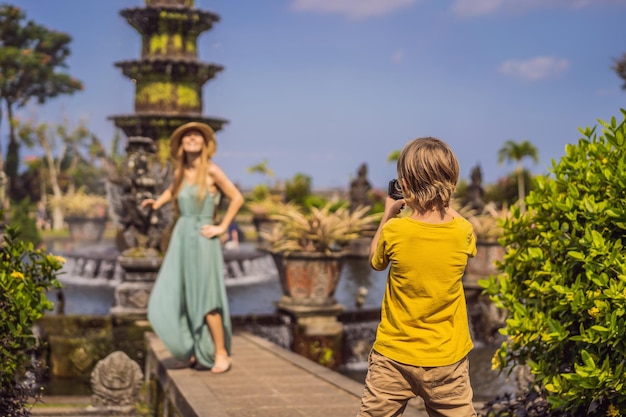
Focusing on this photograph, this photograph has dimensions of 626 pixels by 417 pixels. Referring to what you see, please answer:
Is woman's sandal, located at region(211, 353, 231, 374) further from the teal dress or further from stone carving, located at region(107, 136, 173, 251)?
stone carving, located at region(107, 136, 173, 251)

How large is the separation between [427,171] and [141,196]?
894cm

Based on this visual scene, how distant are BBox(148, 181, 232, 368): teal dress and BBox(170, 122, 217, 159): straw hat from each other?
0.32 meters

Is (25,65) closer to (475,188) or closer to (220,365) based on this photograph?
(475,188)

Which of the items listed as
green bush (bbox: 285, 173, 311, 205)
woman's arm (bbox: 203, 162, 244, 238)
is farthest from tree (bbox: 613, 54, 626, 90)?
woman's arm (bbox: 203, 162, 244, 238)

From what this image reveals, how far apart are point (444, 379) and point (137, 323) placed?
21.6ft

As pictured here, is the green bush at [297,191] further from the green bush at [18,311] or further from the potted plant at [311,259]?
the green bush at [18,311]

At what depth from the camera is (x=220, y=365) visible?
7055mm

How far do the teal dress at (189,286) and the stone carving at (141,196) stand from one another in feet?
14.1

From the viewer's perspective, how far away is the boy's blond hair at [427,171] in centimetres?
349

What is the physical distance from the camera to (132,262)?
10703 mm

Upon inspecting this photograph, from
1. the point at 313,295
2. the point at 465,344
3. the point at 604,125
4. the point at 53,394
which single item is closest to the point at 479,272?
the point at 313,295

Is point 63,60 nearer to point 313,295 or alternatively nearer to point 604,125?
point 313,295

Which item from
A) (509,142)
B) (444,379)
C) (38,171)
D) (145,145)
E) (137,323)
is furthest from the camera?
(509,142)

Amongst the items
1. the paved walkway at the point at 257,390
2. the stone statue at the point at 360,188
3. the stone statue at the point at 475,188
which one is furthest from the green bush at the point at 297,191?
the paved walkway at the point at 257,390
